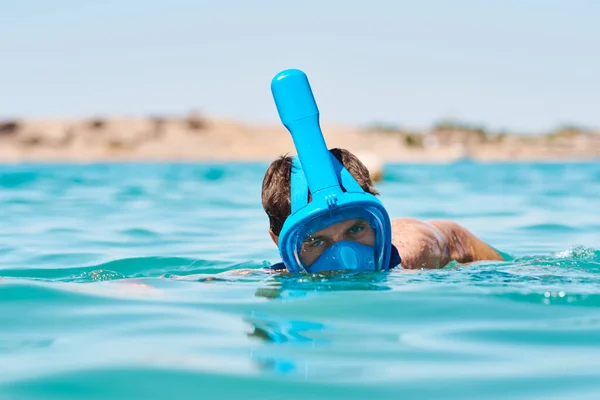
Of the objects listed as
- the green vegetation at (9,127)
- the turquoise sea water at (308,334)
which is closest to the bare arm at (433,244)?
the turquoise sea water at (308,334)

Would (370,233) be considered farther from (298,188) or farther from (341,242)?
(298,188)

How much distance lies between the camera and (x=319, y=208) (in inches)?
158

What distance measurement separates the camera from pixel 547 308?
369 cm

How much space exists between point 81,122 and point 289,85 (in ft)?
289

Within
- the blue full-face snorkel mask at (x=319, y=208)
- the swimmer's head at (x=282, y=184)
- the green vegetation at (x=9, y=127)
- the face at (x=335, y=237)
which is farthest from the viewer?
the green vegetation at (x=9, y=127)

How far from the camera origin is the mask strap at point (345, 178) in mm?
4130

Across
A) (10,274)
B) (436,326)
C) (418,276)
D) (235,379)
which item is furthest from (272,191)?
(10,274)

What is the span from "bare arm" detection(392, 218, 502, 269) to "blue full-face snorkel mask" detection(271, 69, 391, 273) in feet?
2.41

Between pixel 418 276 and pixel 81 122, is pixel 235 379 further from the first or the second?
pixel 81 122

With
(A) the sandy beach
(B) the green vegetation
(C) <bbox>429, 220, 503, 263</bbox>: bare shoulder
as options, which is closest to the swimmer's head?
(C) <bbox>429, 220, 503, 263</bbox>: bare shoulder

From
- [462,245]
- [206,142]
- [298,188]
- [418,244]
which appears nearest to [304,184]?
→ [298,188]

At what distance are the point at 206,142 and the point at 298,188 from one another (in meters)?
86.4

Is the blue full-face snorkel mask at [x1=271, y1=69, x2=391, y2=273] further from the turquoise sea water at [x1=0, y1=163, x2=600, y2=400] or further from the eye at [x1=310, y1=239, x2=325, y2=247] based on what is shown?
the turquoise sea water at [x1=0, y1=163, x2=600, y2=400]

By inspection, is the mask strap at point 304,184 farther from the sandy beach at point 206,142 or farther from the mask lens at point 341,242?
the sandy beach at point 206,142
